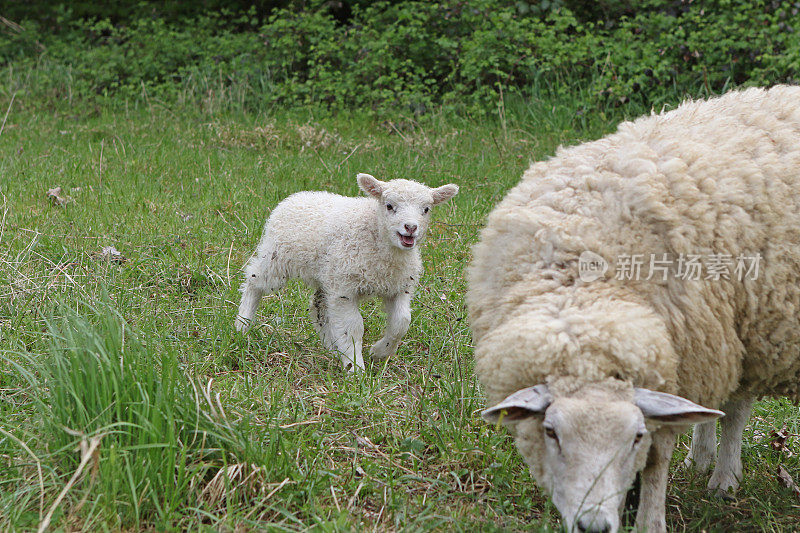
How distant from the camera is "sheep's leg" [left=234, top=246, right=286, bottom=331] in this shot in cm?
458

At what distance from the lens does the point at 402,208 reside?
4234 millimetres

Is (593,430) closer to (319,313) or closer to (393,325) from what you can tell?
(393,325)

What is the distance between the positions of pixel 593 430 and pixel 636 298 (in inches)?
19.7

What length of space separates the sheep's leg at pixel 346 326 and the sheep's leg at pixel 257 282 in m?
0.41

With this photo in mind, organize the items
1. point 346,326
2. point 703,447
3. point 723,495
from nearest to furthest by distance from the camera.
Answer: point 723,495, point 703,447, point 346,326

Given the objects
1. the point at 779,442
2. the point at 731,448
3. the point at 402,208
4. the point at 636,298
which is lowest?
the point at 779,442

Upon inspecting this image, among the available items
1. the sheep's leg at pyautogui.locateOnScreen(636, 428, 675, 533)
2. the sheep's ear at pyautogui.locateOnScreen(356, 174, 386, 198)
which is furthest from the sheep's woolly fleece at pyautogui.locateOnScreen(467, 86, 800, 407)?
the sheep's ear at pyautogui.locateOnScreen(356, 174, 386, 198)

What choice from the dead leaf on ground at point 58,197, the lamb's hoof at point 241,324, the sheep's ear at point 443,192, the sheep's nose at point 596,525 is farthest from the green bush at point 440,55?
the sheep's nose at point 596,525

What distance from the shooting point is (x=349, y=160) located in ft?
23.7

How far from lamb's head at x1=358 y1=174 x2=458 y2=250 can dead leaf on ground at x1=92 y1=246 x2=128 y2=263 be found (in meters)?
1.67

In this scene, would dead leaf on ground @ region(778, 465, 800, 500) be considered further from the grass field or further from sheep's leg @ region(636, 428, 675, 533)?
sheep's leg @ region(636, 428, 675, 533)

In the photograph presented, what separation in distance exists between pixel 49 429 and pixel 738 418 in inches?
107

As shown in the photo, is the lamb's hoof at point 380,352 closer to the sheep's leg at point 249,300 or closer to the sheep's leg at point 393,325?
the sheep's leg at point 393,325

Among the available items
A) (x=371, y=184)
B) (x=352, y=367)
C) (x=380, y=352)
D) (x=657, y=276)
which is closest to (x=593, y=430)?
(x=657, y=276)
